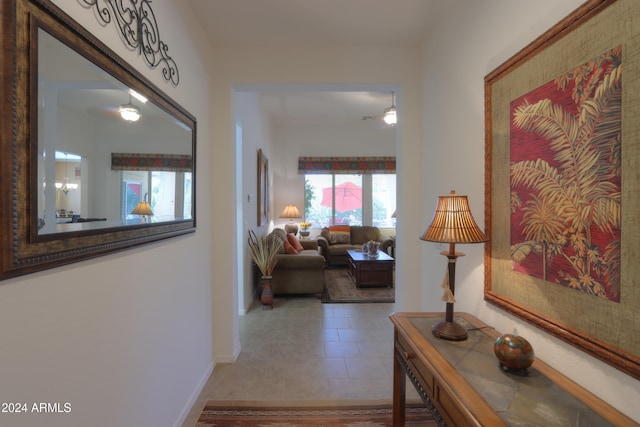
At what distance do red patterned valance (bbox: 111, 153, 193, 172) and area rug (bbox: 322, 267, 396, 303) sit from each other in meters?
2.97

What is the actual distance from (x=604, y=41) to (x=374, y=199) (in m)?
6.34

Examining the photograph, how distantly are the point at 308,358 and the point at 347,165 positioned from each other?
5022 mm

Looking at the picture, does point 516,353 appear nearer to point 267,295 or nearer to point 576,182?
point 576,182

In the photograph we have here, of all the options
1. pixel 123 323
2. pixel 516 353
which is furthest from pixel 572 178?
pixel 123 323

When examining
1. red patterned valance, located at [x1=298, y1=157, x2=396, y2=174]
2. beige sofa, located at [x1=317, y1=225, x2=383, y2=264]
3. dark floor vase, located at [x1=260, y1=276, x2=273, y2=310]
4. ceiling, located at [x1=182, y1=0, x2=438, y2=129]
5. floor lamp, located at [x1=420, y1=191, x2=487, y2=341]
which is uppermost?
ceiling, located at [x1=182, y1=0, x2=438, y2=129]

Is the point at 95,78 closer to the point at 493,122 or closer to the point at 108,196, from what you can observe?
the point at 108,196

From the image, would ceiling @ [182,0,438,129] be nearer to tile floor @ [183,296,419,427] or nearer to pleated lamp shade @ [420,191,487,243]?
pleated lamp shade @ [420,191,487,243]

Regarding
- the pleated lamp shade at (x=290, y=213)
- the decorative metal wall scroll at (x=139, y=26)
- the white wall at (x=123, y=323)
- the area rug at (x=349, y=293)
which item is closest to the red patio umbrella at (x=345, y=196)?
the pleated lamp shade at (x=290, y=213)

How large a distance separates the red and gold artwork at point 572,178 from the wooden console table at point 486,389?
34cm

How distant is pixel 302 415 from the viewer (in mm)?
1993

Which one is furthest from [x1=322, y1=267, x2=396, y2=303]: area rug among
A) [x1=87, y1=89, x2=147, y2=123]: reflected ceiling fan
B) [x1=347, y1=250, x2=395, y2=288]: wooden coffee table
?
[x1=87, y1=89, x2=147, y2=123]: reflected ceiling fan

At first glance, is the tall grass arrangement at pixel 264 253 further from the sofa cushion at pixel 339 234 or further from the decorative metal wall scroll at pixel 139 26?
the decorative metal wall scroll at pixel 139 26

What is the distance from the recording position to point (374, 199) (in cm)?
726

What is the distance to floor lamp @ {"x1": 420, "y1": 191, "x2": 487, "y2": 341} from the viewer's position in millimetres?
1347
